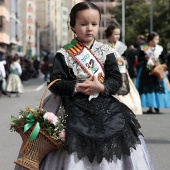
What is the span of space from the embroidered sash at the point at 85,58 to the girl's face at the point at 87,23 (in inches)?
5.2

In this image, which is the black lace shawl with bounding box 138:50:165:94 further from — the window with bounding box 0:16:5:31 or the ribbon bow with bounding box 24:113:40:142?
the window with bounding box 0:16:5:31

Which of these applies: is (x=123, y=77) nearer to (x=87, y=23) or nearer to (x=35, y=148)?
(x=87, y=23)

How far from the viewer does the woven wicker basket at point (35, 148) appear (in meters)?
4.96

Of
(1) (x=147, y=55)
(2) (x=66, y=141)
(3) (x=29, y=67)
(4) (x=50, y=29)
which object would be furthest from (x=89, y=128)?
(4) (x=50, y=29)

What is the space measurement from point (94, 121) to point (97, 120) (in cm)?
2

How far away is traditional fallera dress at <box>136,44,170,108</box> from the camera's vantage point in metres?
14.8

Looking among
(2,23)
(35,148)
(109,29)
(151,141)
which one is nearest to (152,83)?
(109,29)

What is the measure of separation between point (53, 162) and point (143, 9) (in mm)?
68599

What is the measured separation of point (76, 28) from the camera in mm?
5281

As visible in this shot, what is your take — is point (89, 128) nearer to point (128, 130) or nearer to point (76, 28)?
point (128, 130)

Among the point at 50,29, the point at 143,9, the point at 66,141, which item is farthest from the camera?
the point at 50,29

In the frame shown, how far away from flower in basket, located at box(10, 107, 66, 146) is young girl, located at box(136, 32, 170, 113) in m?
9.70

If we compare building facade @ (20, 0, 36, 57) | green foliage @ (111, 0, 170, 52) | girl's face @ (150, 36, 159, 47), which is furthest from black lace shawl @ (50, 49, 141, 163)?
building facade @ (20, 0, 36, 57)

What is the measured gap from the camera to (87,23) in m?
5.22
